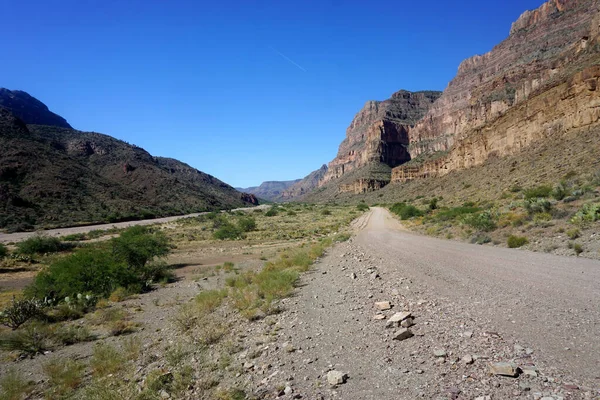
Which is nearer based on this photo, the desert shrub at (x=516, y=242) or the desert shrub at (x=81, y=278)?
the desert shrub at (x=516, y=242)

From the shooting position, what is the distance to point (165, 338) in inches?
345

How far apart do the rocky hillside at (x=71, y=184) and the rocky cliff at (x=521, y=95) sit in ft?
272

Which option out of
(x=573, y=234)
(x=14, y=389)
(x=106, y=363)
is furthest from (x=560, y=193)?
(x=14, y=389)

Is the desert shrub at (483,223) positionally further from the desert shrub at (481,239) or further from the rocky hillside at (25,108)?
the rocky hillside at (25,108)

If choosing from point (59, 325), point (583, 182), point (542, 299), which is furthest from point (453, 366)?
point (583, 182)

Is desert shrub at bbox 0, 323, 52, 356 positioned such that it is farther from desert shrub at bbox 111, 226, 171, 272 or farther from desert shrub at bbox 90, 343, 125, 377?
desert shrub at bbox 111, 226, 171, 272

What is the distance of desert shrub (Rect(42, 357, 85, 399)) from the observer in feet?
21.3

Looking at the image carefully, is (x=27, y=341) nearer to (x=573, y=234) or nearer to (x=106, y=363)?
(x=106, y=363)

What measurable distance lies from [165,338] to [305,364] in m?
5.41

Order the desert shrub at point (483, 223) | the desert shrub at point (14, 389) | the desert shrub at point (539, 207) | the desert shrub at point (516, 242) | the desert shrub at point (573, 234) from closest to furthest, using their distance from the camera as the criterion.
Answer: the desert shrub at point (14, 389) → the desert shrub at point (573, 234) → the desert shrub at point (516, 242) → the desert shrub at point (539, 207) → the desert shrub at point (483, 223)

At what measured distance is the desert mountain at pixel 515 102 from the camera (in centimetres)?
3912

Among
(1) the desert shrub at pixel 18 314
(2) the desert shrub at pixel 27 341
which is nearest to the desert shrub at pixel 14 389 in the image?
(2) the desert shrub at pixel 27 341

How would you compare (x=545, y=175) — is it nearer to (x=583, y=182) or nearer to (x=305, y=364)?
(x=583, y=182)

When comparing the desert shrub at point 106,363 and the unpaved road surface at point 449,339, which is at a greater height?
the unpaved road surface at point 449,339
